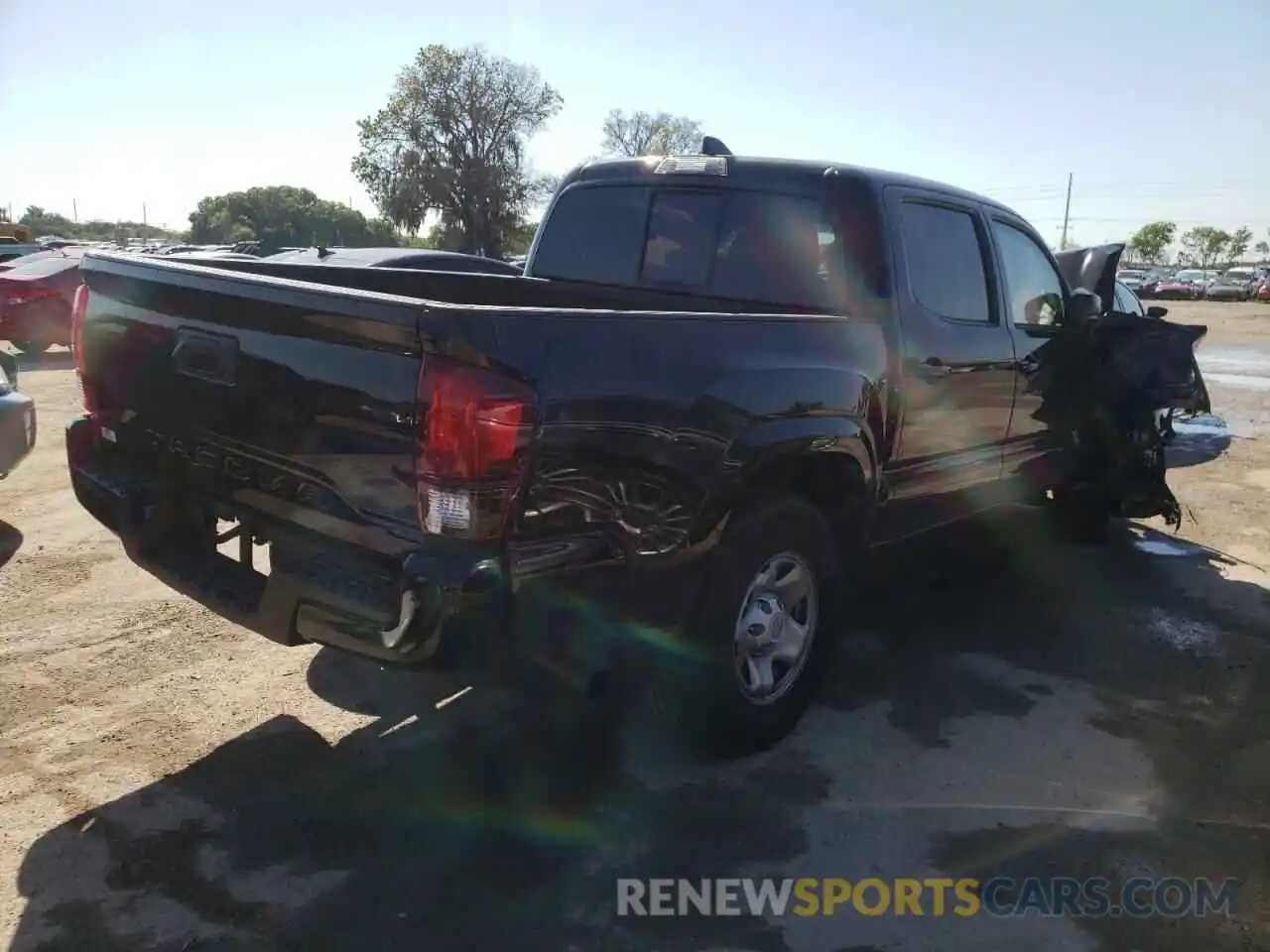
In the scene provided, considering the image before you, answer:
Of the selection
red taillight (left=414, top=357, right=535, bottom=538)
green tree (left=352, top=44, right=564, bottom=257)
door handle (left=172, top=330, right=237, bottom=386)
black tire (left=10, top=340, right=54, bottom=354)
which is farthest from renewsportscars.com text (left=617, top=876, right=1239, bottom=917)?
green tree (left=352, top=44, right=564, bottom=257)

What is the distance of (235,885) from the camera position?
2.75 meters

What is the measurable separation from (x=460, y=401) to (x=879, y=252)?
7.08ft

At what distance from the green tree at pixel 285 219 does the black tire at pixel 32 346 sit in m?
37.5

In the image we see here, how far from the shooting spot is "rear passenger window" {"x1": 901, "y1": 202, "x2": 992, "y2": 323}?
13.4ft

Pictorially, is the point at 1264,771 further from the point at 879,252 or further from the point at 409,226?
the point at 409,226

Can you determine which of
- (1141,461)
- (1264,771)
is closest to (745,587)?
(1264,771)

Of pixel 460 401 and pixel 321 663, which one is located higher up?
pixel 460 401

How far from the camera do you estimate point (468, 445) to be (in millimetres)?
2377

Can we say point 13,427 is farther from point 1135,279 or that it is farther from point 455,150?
point 1135,279

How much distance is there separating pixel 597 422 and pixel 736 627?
1004 millimetres

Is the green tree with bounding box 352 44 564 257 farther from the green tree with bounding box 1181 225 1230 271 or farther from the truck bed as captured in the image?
the green tree with bounding box 1181 225 1230 271

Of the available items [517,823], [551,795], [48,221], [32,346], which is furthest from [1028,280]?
[48,221]

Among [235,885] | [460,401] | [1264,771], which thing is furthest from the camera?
[1264,771]

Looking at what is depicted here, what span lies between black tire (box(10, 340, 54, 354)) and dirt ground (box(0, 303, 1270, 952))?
10.3 meters
